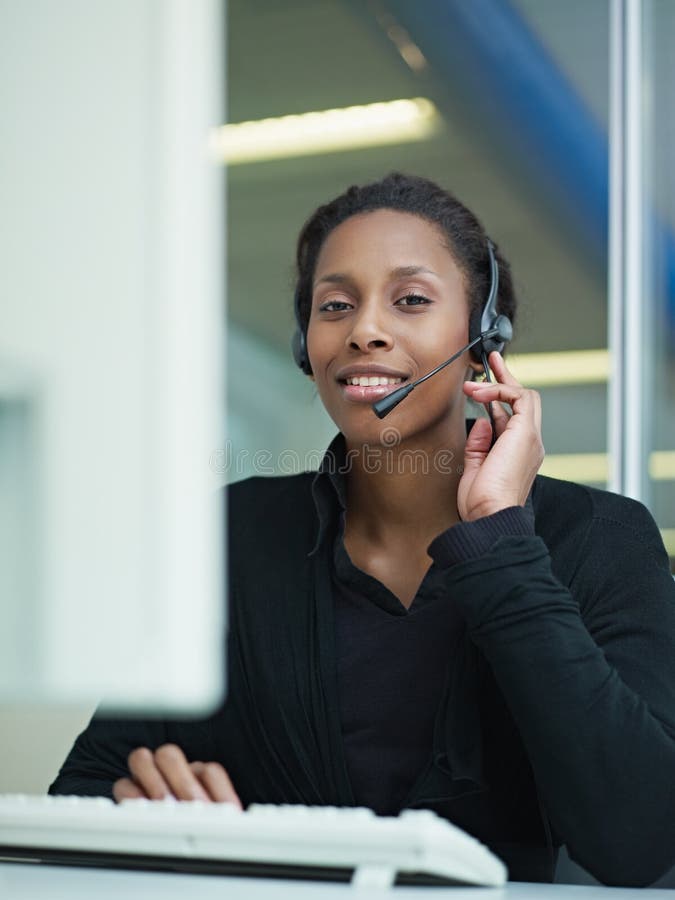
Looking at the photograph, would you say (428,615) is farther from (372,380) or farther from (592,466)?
(592,466)

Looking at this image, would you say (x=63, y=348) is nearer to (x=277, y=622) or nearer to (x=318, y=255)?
(x=318, y=255)

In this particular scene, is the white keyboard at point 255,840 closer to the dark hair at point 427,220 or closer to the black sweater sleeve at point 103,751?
the black sweater sleeve at point 103,751

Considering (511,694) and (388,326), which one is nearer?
(511,694)

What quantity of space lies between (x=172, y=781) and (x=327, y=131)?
8.07ft

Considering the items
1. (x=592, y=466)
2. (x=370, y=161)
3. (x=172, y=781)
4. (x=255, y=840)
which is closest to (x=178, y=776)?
(x=172, y=781)

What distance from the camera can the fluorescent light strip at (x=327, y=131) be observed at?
2932mm

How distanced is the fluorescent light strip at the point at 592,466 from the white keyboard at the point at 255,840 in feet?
6.12

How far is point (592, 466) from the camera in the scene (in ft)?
8.39

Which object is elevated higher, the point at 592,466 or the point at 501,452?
the point at 501,452

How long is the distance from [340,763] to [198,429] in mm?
887

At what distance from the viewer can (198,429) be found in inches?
74.0

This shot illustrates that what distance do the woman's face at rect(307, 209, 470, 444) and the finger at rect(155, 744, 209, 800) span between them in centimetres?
45

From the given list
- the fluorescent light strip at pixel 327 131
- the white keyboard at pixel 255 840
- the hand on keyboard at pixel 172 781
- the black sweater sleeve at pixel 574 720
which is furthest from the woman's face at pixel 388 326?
the fluorescent light strip at pixel 327 131

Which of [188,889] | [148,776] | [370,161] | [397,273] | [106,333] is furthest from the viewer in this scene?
[370,161]
